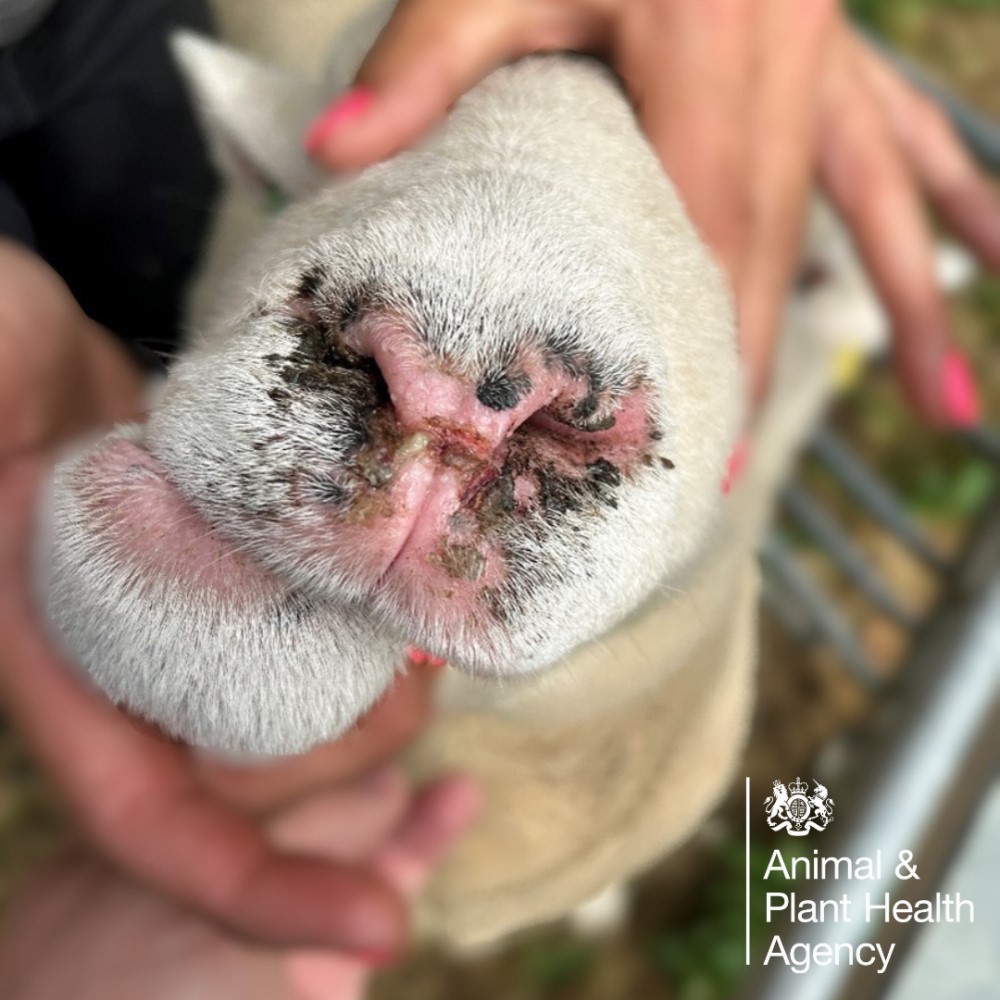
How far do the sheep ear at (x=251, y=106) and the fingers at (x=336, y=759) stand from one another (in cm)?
26

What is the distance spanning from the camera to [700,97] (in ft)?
2.10

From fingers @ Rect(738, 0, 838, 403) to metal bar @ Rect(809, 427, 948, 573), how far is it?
0.38 metres

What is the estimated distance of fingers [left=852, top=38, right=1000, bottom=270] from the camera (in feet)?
3.07

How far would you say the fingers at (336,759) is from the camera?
0.45 metres

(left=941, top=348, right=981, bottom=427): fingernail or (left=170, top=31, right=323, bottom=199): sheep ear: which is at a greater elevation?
(left=170, top=31, right=323, bottom=199): sheep ear

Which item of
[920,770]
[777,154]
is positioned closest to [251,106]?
[777,154]

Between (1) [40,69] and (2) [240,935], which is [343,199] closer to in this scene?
(1) [40,69]

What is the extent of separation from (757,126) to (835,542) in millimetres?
560

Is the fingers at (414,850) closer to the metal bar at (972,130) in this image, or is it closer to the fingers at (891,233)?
the fingers at (891,233)

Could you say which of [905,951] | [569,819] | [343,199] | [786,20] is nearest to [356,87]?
[343,199]

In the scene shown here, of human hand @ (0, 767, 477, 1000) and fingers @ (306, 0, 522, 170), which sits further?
human hand @ (0, 767, 477, 1000)

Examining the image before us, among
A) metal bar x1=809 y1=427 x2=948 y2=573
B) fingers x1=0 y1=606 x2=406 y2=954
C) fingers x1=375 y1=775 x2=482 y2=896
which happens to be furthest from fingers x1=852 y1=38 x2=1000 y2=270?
fingers x1=0 y1=606 x2=406 y2=954

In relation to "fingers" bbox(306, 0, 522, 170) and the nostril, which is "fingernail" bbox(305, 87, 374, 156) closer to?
"fingers" bbox(306, 0, 522, 170)

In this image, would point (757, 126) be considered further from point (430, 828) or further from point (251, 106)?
point (430, 828)
